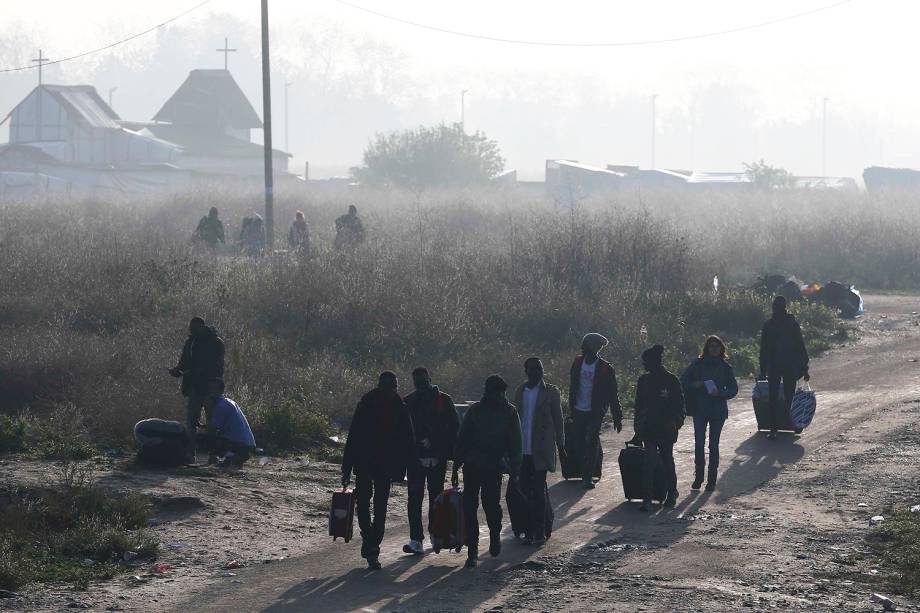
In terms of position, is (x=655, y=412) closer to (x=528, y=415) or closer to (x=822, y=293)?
(x=528, y=415)

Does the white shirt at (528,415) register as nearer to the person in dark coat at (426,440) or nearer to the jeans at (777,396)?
the person in dark coat at (426,440)

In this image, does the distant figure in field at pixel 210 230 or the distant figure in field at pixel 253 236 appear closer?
the distant figure in field at pixel 253 236

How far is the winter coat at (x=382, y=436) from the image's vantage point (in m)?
10.9

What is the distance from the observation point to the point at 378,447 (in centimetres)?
1092

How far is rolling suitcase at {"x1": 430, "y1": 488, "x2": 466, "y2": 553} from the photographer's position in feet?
36.3

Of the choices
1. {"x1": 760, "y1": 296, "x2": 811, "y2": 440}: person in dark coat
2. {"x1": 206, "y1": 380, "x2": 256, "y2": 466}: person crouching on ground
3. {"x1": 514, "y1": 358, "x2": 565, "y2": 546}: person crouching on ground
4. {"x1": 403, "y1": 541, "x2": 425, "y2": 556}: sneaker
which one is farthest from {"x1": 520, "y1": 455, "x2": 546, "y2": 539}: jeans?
{"x1": 760, "y1": 296, "x2": 811, "y2": 440}: person in dark coat

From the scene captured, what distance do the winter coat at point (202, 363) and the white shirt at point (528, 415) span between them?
457 cm

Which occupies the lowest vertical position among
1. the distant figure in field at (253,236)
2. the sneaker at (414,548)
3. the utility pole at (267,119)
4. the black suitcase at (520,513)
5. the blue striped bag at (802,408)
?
the sneaker at (414,548)

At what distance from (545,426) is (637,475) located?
2018 mm

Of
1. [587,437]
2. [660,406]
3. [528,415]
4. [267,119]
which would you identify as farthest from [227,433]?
[267,119]

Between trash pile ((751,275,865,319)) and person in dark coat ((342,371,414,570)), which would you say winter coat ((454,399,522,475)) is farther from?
trash pile ((751,275,865,319))

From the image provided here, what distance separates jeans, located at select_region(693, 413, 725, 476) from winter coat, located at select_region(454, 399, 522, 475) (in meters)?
3.66

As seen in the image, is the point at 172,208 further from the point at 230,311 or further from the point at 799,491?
the point at 799,491

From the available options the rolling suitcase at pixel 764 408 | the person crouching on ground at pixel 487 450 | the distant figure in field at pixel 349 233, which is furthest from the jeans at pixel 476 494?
the distant figure in field at pixel 349 233
